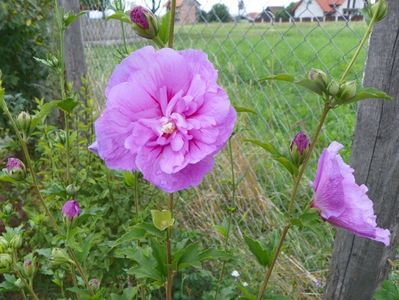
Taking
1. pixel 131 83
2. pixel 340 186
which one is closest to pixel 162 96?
pixel 131 83

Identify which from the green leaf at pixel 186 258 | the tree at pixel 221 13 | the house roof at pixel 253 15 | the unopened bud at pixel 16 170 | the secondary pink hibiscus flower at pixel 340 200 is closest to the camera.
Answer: the secondary pink hibiscus flower at pixel 340 200

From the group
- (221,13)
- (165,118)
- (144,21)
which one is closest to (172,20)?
(144,21)

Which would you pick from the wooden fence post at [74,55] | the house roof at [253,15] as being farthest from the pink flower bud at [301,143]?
the wooden fence post at [74,55]

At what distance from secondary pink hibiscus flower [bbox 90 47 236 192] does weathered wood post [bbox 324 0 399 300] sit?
57cm

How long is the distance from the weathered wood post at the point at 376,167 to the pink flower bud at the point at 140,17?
22.3 inches

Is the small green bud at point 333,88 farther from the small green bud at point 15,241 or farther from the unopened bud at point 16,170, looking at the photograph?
the small green bud at point 15,241

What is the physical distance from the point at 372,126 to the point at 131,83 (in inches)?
26.8

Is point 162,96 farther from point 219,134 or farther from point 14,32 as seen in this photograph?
point 14,32

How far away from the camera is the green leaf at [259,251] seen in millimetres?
824

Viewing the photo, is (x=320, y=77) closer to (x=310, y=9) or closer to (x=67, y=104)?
(x=67, y=104)

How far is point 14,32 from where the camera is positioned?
3520mm

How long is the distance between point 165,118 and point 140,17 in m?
0.16

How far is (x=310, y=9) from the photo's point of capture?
164 centimetres

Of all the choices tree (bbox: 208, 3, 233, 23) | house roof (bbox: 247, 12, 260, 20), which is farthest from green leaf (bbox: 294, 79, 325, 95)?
tree (bbox: 208, 3, 233, 23)
